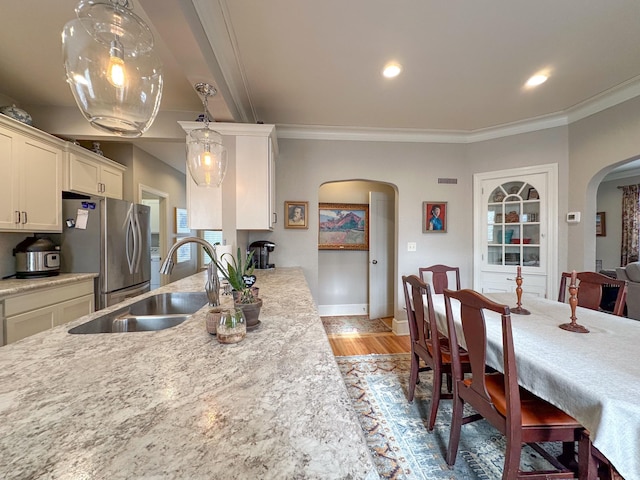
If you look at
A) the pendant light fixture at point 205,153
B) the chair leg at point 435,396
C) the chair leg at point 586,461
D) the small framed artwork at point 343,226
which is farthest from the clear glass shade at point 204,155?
the chair leg at point 586,461

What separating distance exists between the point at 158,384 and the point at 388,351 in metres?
2.67

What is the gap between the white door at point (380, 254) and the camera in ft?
13.6

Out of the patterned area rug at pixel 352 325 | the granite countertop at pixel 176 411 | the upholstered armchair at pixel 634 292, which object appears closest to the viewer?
the granite countertop at pixel 176 411

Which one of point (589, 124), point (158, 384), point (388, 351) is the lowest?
point (388, 351)

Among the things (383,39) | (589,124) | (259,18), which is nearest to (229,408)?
(259,18)

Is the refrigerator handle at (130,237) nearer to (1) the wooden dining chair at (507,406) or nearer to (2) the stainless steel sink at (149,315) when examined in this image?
(2) the stainless steel sink at (149,315)

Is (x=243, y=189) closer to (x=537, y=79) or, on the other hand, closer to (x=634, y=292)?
(x=537, y=79)

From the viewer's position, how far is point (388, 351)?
2941 mm

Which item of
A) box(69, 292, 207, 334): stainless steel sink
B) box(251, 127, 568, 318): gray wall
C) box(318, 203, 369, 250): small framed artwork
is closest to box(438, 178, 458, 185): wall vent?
box(251, 127, 568, 318): gray wall

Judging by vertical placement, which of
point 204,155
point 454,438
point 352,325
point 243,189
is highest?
point 204,155

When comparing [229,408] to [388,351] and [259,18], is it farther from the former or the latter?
[388,351]

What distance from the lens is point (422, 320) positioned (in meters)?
1.87

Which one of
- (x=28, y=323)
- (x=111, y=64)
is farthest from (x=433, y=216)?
(x=28, y=323)

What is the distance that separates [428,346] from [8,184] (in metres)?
3.56
